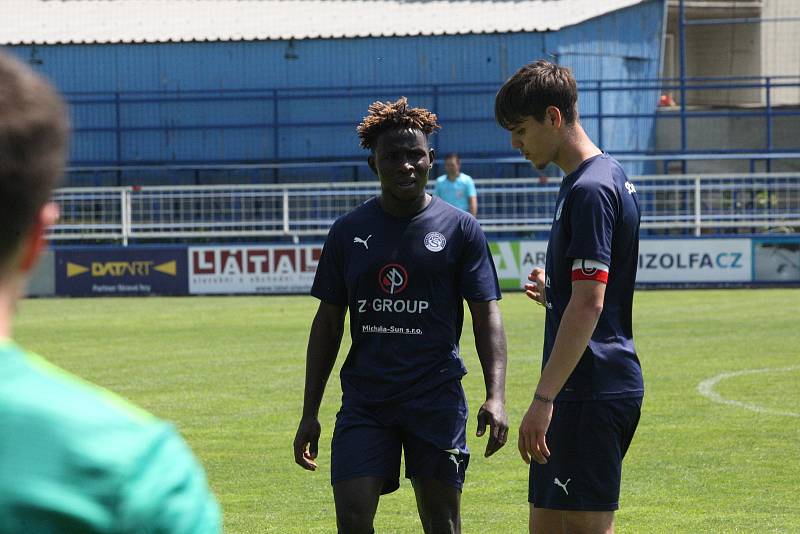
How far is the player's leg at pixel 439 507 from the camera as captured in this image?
526 cm

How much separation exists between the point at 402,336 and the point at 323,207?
→ 2041cm

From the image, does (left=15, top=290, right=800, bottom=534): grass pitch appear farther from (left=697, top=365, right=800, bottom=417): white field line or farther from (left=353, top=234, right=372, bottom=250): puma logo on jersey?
(left=353, top=234, right=372, bottom=250): puma logo on jersey

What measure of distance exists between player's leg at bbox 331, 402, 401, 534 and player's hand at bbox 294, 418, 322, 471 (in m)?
0.10

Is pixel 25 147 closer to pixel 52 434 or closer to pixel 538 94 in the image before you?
pixel 52 434

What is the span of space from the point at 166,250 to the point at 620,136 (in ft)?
38.2

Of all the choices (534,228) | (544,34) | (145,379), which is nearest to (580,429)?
(145,379)

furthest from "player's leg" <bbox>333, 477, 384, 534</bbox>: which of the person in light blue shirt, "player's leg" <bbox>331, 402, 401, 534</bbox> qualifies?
the person in light blue shirt

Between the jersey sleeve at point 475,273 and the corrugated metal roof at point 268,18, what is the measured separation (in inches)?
988

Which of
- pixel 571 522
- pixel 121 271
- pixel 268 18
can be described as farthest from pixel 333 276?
pixel 268 18

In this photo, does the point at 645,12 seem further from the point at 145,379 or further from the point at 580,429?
the point at 580,429

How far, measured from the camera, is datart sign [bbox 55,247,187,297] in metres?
24.1

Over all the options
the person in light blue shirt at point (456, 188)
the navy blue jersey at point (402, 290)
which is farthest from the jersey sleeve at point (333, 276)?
the person in light blue shirt at point (456, 188)

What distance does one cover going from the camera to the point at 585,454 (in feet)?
15.3

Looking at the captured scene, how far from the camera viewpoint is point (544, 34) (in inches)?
1187
